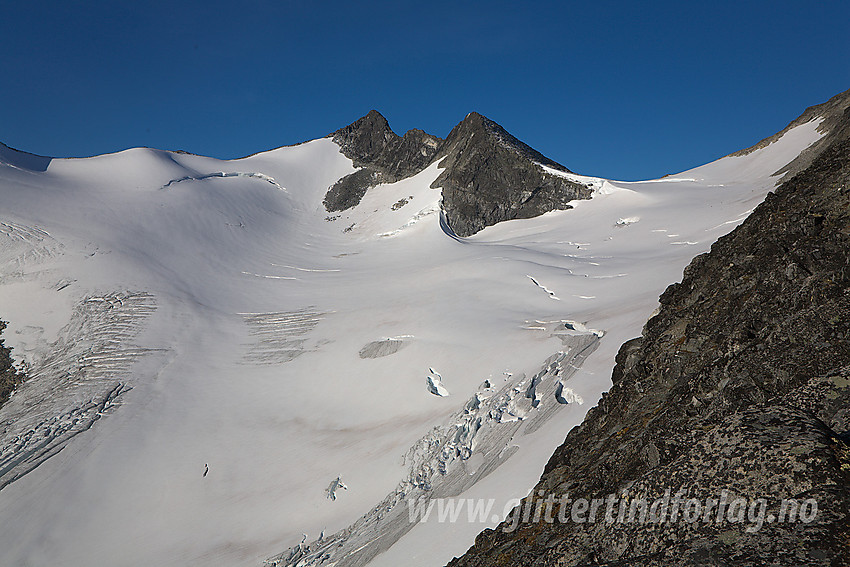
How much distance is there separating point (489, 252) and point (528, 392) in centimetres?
2577

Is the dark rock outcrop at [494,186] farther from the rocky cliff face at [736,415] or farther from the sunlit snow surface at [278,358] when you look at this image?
the rocky cliff face at [736,415]

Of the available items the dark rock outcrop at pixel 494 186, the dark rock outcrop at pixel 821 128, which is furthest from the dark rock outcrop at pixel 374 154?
the dark rock outcrop at pixel 821 128

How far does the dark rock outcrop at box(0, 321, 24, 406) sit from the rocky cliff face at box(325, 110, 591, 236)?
133ft

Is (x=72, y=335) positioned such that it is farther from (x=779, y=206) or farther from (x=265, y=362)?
(x=779, y=206)

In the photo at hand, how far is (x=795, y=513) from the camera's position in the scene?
3.12 meters

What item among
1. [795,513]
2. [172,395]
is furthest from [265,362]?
[795,513]

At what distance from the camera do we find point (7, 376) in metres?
26.7

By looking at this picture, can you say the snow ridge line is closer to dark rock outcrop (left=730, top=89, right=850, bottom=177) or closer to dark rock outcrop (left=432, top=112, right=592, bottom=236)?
dark rock outcrop (left=432, top=112, right=592, bottom=236)

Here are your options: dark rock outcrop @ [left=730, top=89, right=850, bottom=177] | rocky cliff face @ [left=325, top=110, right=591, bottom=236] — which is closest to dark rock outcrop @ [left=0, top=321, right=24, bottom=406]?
rocky cliff face @ [left=325, top=110, right=591, bottom=236]

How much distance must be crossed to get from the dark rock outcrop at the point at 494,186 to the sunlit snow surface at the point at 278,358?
18.3ft

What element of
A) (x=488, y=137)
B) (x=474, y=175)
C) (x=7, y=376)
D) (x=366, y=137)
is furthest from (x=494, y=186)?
(x=7, y=376)

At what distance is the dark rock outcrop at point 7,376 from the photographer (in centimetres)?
2575

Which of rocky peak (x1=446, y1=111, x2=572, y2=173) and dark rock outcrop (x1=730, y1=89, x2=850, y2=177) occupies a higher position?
rocky peak (x1=446, y1=111, x2=572, y2=173)

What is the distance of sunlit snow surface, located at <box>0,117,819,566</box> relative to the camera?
16.5 metres
